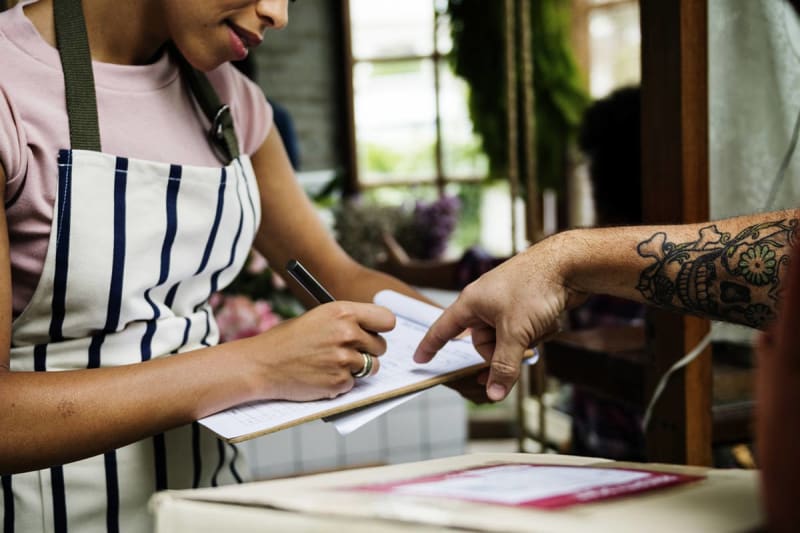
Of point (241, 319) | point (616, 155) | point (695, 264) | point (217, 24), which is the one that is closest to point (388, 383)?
point (695, 264)

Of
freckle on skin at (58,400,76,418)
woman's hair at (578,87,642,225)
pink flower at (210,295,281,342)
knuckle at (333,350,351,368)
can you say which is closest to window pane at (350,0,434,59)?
woman's hair at (578,87,642,225)

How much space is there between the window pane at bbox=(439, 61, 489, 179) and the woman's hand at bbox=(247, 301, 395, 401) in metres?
4.70

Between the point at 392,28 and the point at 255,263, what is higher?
the point at 392,28

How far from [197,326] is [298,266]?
0.73ft

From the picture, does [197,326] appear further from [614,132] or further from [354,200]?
[354,200]

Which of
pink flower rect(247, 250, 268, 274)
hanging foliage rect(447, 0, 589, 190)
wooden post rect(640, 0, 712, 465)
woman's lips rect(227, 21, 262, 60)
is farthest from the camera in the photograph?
hanging foliage rect(447, 0, 589, 190)

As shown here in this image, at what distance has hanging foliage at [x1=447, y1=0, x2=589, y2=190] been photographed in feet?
12.2

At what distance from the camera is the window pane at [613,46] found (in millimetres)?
4285

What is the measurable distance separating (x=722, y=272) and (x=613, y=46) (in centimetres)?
379

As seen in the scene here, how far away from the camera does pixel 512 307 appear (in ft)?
3.15

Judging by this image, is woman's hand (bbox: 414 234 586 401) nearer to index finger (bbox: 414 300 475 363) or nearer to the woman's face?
index finger (bbox: 414 300 475 363)

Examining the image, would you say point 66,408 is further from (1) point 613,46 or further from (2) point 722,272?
(1) point 613,46

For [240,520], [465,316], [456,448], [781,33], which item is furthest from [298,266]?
[456,448]

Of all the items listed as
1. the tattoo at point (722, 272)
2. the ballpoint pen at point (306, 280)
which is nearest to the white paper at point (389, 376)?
the ballpoint pen at point (306, 280)
